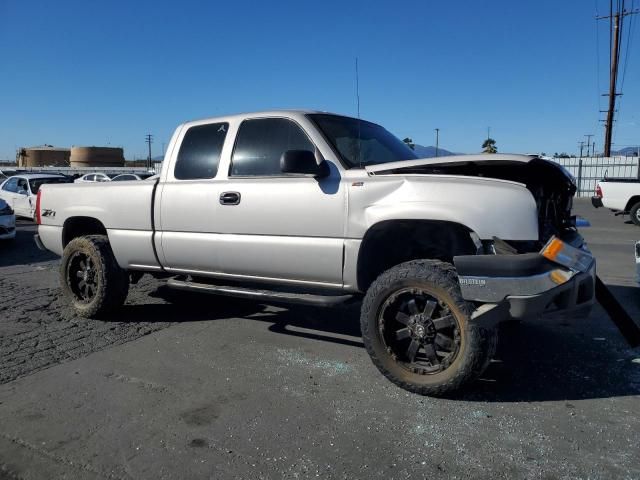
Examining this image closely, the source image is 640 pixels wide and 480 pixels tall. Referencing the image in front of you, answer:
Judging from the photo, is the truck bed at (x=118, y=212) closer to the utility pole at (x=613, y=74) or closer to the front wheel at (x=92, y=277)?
the front wheel at (x=92, y=277)

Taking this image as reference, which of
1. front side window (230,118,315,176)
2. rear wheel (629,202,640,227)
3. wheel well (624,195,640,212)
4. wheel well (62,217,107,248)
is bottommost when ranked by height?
rear wheel (629,202,640,227)

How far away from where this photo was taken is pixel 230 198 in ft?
14.9

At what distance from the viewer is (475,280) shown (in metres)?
3.33

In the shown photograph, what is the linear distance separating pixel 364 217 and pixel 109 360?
245 cm

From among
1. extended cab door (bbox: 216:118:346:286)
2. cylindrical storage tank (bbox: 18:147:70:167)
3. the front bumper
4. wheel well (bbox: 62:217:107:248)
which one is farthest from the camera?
cylindrical storage tank (bbox: 18:147:70:167)

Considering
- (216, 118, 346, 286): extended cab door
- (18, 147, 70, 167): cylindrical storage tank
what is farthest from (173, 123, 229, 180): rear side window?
(18, 147, 70, 167): cylindrical storage tank

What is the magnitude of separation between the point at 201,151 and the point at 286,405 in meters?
2.58

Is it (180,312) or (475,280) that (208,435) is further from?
(180,312)

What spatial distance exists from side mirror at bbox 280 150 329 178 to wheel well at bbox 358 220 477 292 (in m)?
0.63

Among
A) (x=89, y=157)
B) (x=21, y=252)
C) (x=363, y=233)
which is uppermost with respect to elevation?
(x=89, y=157)

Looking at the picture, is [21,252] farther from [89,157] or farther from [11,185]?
[89,157]

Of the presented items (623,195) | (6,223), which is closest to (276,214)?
(6,223)

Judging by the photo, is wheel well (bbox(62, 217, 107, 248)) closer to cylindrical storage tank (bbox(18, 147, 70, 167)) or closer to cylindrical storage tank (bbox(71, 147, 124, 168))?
cylindrical storage tank (bbox(71, 147, 124, 168))

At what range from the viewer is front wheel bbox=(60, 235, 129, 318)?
5441 mm
